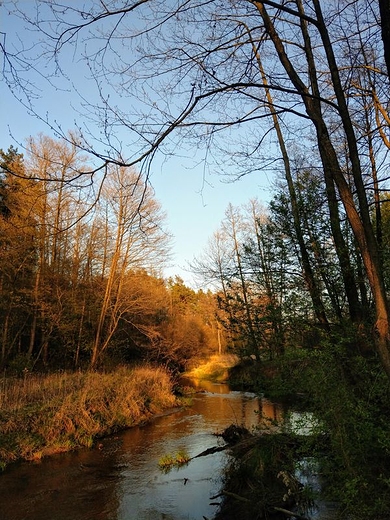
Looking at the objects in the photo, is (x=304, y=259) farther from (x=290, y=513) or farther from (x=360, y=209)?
(x=290, y=513)

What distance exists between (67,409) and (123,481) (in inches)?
150

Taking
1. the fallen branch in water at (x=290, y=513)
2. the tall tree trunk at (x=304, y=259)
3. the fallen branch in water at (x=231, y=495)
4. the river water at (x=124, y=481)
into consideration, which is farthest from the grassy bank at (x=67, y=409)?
the tall tree trunk at (x=304, y=259)

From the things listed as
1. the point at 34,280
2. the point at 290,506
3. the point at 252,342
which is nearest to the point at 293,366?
the point at 252,342

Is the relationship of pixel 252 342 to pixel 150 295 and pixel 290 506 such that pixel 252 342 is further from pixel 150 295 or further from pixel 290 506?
pixel 150 295

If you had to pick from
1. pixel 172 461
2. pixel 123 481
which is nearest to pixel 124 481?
pixel 123 481

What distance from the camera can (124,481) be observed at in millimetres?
7605

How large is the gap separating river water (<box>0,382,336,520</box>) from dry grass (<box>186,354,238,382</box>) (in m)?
14.0

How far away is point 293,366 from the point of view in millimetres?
5680

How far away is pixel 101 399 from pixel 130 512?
6341 millimetres

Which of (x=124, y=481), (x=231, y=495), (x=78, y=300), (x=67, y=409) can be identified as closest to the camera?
(x=231, y=495)

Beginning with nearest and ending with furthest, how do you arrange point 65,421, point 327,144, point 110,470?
point 327,144, point 110,470, point 65,421

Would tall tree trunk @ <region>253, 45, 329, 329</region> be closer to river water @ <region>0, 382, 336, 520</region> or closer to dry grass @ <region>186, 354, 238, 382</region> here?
river water @ <region>0, 382, 336, 520</region>

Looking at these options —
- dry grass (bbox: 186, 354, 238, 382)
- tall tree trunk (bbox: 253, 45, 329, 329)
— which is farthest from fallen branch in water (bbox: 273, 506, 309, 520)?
dry grass (bbox: 186, 354, 238, 382)

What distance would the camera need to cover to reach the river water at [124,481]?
627cm
